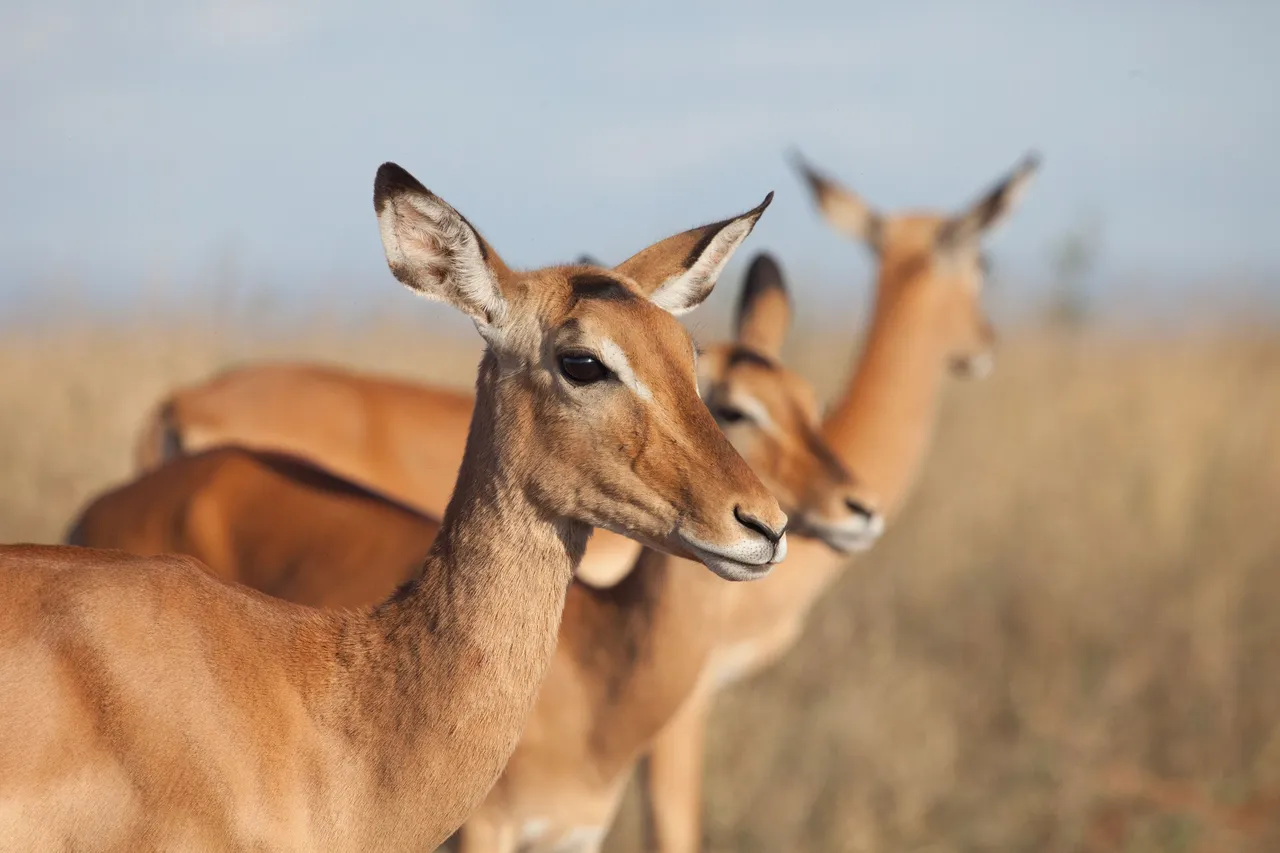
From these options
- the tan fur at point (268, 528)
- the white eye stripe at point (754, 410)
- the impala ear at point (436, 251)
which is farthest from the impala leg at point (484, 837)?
the impala ear at point (436, 251)

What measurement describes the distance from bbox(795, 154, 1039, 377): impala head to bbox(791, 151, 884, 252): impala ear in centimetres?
29

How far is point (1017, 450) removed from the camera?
399 inches

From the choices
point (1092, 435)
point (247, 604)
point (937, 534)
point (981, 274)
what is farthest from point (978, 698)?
point (247, 604)

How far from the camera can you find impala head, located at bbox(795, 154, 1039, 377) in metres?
7.22

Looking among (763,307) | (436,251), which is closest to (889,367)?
(763,307)

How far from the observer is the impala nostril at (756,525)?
2.88m

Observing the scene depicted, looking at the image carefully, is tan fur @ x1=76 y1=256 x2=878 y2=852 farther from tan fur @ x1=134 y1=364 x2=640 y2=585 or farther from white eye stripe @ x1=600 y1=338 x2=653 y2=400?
white eye stripe @ x1=600 y1=338 x2=653 y2=400

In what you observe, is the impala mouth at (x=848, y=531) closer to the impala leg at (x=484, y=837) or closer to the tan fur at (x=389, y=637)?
the impala leg at (x=484, y=837)

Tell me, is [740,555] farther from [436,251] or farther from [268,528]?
[268,528]

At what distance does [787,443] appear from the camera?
502 cm

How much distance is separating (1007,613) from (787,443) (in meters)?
4.10

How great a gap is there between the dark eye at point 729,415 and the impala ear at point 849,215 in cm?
297

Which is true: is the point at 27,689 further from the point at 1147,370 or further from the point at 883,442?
the point at 1147,370

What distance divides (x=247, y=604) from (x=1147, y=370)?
10.0m
